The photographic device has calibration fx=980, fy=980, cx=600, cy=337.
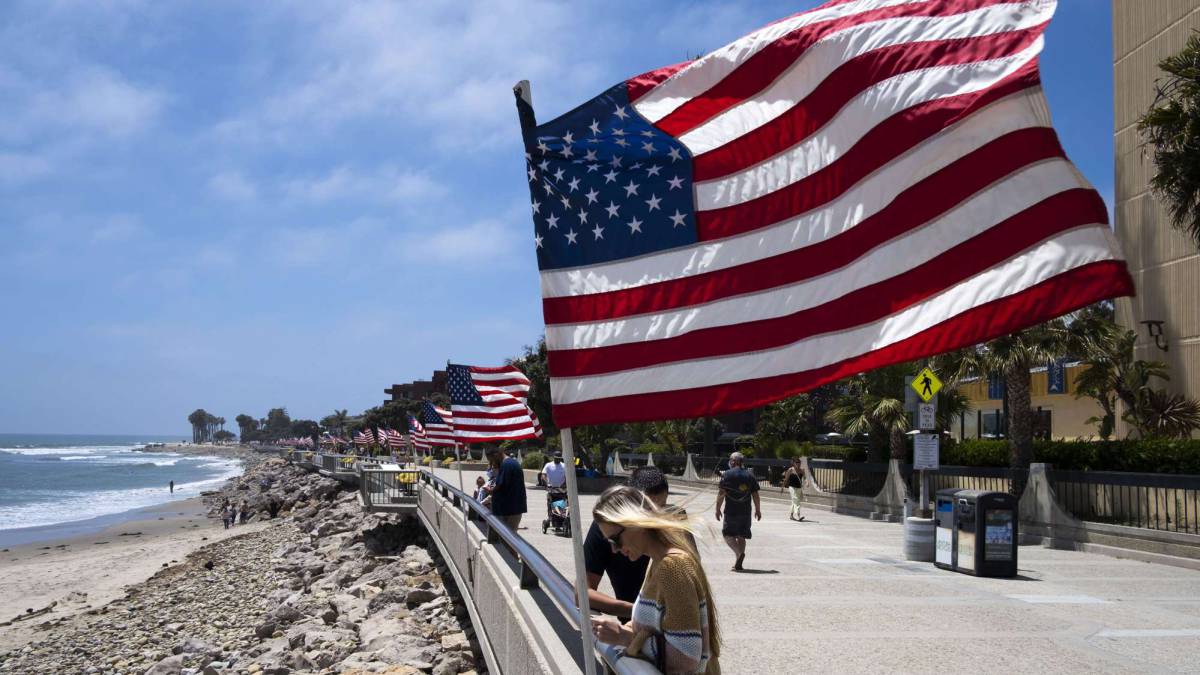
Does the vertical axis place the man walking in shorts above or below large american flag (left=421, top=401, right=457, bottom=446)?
below

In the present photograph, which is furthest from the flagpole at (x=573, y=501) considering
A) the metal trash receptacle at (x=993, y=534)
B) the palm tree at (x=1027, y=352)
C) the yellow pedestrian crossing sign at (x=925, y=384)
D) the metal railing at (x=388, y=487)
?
the metal railing at (x=388, y=487)

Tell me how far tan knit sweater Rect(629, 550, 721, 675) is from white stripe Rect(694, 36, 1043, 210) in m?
1.69

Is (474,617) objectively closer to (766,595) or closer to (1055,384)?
(766,595)

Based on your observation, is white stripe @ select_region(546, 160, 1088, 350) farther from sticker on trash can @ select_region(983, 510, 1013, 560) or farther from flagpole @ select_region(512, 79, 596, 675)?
sticker on trash can @ select_region(983, 510, 1013, 560)

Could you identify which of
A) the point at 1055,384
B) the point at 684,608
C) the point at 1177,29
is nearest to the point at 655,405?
the point at 684,608

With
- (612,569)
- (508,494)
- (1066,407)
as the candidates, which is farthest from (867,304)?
(1066,407)

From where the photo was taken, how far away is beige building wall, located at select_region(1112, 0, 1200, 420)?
2720 cm

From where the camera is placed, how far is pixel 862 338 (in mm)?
4109

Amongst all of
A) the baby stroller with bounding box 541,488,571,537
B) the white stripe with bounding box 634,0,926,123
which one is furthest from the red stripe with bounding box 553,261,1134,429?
the baby stroller with bounding box 541,488,571,537

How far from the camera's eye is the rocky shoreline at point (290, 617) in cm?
1440

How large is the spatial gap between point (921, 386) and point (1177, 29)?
53.9 feet

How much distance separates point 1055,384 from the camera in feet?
128

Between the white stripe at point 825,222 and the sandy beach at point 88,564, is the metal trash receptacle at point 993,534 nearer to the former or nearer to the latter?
the white stripe at point 825,222

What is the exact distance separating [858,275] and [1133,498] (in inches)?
651
